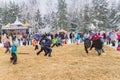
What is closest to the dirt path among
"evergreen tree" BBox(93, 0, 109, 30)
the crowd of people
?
the crowd of people

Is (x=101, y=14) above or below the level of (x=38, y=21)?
above

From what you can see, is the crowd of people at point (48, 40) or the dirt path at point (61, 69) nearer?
the dirt path at point (61, 69)

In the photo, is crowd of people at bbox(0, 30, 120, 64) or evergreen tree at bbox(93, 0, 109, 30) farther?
evergreen tree at bbox(93, 0, 109, 30)

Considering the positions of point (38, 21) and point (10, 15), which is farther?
point (38, 21)

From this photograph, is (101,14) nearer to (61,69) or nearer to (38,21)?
(38,21)

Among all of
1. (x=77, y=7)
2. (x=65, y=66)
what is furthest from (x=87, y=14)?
(x=77, y=7)

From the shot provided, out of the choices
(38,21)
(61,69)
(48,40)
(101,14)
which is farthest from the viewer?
(38,21)

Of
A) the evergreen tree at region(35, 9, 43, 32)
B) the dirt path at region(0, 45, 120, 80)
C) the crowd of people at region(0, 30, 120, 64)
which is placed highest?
the evergreen tree at region(35, 9, 43, 32)

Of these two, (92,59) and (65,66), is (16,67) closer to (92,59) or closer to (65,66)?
(65,66)

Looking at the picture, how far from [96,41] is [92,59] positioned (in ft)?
7.20

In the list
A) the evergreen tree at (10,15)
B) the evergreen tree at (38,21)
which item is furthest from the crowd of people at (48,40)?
the evergreen tree at (38,21)

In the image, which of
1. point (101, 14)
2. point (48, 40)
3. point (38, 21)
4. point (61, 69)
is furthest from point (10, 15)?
point (61, 69)

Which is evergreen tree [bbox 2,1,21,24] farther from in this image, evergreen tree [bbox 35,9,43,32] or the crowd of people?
the crowd of people

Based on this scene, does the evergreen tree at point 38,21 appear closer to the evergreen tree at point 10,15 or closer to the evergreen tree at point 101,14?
the evergreen tree at point 10,15
